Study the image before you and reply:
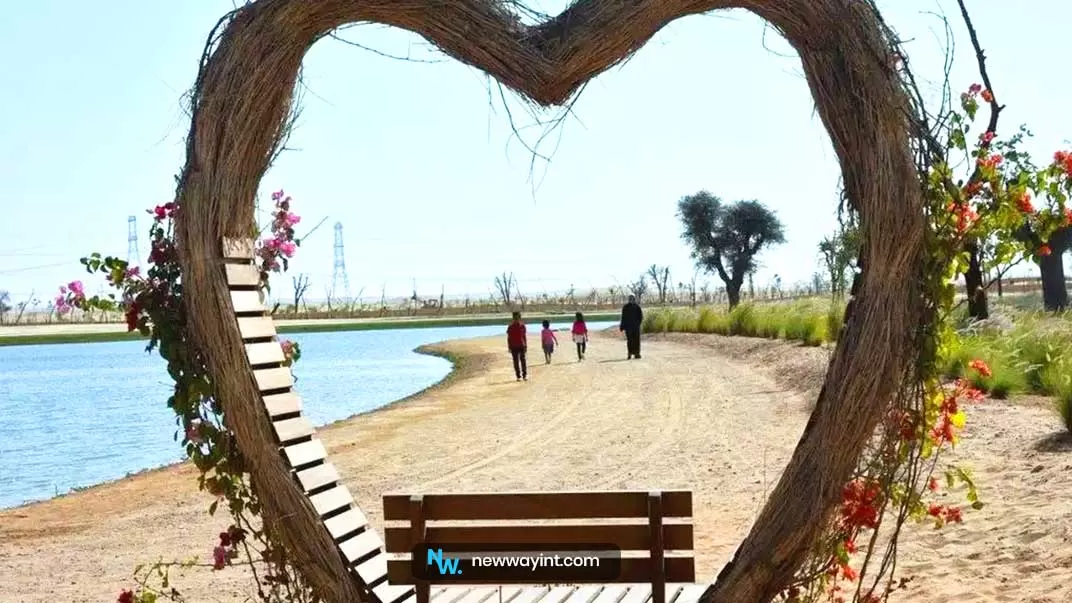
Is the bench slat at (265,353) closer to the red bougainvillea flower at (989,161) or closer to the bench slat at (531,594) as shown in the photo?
the bench slat at (531,594)

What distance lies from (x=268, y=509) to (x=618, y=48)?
6.93 ft

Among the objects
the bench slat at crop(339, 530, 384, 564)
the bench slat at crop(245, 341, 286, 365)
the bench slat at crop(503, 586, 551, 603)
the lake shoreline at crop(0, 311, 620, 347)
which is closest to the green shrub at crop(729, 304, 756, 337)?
the bench slat at crop(503, 586, 551, 603)

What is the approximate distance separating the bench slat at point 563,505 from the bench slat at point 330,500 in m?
0.52

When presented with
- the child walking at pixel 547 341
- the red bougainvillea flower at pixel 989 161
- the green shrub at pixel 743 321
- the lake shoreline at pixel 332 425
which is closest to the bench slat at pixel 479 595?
the red bougainvillea flower at pixel 989 161

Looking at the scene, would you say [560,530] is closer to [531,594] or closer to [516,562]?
[516,562]

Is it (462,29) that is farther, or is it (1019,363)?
(1019,363)

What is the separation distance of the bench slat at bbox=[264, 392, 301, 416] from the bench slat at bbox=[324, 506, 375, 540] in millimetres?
448

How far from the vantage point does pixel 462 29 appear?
4633mm

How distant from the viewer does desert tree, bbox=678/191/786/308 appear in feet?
212

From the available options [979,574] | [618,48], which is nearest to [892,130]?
[618,48]

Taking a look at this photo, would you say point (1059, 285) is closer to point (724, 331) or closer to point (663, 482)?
point (724, 331)

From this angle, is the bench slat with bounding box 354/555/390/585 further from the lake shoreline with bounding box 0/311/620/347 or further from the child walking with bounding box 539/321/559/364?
the lake shoreline with bounding box 0/311/620/347

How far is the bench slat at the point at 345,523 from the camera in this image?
4828 millimetres

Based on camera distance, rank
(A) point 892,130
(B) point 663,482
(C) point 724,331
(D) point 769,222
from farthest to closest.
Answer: (D) point 769,222 → (C) point 724,331 → (B) point 663,482 → (A) point 892,130
